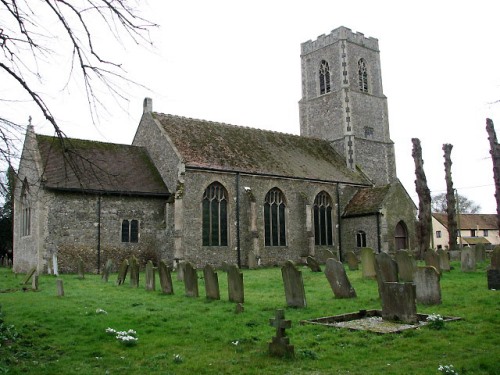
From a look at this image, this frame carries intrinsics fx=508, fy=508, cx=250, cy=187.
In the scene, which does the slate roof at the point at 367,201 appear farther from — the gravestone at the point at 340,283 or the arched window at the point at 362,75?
the gravestone at the point at 340,283

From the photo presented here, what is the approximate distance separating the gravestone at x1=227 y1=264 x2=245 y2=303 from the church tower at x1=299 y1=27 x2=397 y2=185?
22362 millimetres

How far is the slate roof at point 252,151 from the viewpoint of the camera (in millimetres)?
25844

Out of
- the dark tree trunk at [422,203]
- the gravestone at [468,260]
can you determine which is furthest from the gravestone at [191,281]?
the dark tree trunk at [422,203]

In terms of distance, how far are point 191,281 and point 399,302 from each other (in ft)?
20.5

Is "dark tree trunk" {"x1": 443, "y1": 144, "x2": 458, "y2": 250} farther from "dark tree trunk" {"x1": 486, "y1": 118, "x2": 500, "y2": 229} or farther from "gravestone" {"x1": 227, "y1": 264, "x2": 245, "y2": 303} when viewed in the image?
"gravestone" {"x1": 227, "y1": 264, "x2": 245, "y2": 303}

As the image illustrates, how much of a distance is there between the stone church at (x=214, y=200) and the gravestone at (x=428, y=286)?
1012cm

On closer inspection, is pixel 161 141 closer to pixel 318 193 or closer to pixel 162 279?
pixel 318 193

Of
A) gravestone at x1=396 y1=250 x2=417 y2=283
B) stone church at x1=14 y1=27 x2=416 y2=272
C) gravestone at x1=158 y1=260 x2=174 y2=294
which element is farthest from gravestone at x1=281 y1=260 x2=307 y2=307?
stone church at x1=14 y1=27 x2=416 y2=272

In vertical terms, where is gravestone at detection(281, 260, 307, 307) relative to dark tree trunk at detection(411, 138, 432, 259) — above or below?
below

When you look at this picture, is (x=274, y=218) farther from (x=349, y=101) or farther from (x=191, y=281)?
(x=191, y=281)

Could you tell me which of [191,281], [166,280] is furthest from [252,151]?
[191,281]

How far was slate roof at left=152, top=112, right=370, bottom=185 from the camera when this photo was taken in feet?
84.8

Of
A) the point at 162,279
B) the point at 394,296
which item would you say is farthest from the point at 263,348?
the point at 162,279

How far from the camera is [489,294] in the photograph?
11.5m
